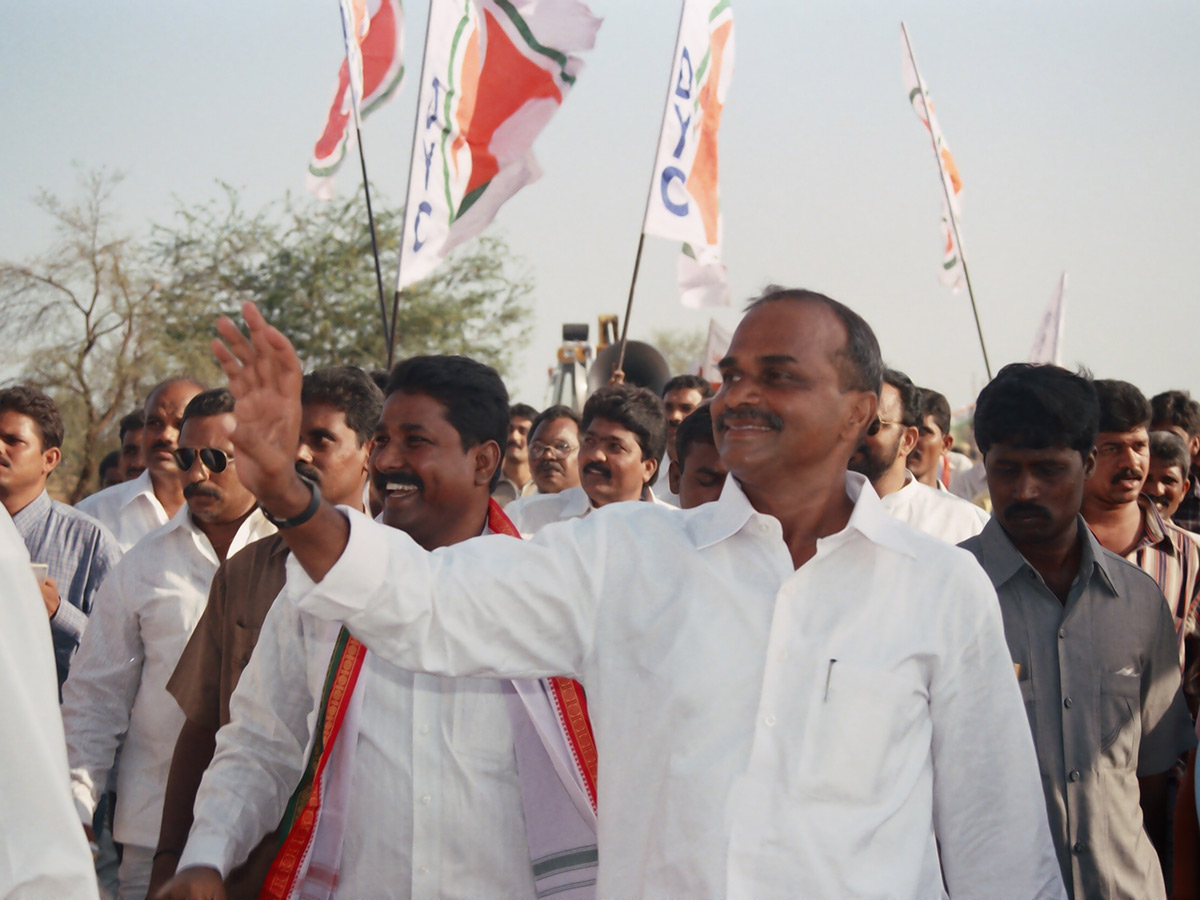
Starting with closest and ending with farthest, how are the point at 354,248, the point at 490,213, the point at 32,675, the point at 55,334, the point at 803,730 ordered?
1. the point at 32,675
2. the point at 803,730
3. the point at 490,213
4. the point at 55,334
5. the point at 354,248

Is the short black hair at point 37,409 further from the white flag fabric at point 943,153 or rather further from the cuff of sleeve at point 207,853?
the white flag fabric at point 943,153

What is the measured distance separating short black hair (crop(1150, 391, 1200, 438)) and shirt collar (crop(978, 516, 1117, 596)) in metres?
3.76

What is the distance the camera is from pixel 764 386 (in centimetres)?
257

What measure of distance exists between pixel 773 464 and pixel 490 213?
16.8 ft

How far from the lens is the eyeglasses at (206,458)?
4.17 m

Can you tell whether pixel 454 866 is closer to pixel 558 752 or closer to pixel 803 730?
pixel 558 752

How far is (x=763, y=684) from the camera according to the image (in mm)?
2273

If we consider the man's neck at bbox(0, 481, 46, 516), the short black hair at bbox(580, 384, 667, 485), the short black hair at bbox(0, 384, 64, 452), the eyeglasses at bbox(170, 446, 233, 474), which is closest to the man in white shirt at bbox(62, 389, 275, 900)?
the eyeglasses at bbox(170, 446, 233, 474)

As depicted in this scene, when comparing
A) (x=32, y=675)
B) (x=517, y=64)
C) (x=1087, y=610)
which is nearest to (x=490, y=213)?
(x=517, y=64)

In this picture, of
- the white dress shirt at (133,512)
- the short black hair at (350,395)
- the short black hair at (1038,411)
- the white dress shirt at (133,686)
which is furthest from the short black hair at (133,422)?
the short black hair at (1038,411)

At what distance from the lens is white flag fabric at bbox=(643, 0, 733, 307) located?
27.9ft

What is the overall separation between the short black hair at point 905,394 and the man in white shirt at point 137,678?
101 inches

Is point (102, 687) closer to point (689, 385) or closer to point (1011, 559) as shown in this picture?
point (1011, 559)

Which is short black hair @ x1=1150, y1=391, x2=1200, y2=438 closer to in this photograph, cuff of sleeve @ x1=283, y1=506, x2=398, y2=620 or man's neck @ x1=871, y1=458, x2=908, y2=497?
man's neck @ x1=871, y1=458, x2=908, y2=497
